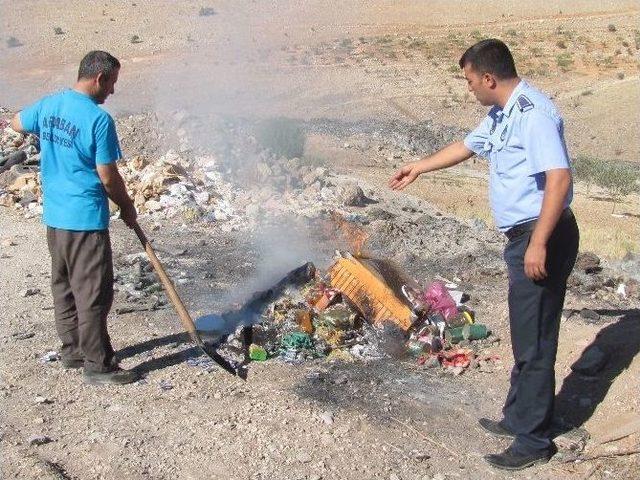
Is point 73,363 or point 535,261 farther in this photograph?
point 73,363

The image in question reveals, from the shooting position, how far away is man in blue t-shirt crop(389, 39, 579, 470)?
360cm

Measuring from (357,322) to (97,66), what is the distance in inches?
92.4

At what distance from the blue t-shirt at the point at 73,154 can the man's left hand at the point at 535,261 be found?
220cm

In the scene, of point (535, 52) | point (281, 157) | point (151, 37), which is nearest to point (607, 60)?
point (535, 52)

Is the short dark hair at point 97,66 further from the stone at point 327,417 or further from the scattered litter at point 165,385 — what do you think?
the stone at point 327,417

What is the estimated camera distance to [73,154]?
4480mm

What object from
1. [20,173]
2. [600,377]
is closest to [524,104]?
[600,377]

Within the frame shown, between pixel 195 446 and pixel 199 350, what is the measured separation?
122 centimetres

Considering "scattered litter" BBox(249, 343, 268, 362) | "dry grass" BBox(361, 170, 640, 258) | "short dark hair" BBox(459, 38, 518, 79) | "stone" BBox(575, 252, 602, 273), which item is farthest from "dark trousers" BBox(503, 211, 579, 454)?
"dry grass" BBox(361, 170, 640, 258)

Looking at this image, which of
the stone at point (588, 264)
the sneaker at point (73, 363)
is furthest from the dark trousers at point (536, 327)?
the stone at point (588, 264)

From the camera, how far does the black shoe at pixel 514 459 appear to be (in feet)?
13.2

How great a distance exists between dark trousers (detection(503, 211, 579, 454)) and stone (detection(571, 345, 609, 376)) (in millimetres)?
989

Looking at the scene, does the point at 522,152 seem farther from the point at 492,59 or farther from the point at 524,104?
the point at 492,59

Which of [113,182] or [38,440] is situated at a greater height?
[113,182]
